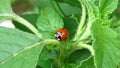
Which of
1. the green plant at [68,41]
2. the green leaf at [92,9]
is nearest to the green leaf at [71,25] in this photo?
the green plant at [68,41]

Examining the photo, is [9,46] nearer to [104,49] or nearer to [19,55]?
[19,55]

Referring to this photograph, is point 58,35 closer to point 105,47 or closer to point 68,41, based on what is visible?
point 68,41

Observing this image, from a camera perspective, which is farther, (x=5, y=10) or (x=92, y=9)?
(x=5, y=10)

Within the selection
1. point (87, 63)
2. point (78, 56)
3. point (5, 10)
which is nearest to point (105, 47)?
point (87, 63)

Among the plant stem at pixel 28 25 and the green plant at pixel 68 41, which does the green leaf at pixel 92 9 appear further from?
the plant stem at pixel 28 25

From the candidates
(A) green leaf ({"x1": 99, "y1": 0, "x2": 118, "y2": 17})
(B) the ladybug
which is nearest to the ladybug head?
(B) the ladybug

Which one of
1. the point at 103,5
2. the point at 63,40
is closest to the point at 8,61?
the point at 63,40

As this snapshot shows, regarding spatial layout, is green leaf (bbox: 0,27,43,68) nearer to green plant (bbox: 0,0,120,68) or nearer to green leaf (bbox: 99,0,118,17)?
green plant (bbox: 0,0,120,68)

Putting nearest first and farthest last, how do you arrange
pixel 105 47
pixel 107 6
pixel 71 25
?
pixel 105 47 < pixel 107 6 < pixel 71 25
